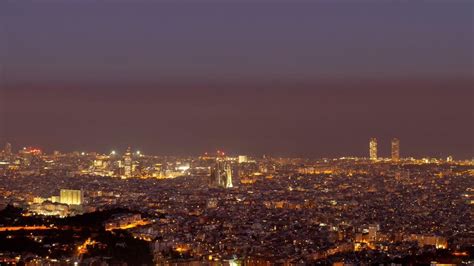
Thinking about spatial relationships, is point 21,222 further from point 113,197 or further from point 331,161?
point 331,161

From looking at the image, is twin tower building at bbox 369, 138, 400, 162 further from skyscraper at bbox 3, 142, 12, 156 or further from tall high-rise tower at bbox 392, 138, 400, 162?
skyscraper at bbox 3, 142, 12, 156

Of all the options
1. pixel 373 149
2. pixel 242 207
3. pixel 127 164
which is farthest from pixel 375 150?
pixel 242 207

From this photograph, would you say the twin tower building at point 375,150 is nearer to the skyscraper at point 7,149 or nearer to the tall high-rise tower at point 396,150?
the tall high-rise tower at point 396,150

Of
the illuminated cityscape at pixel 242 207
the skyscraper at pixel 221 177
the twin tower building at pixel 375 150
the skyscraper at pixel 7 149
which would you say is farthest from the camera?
the twin tower building at pixel 375 150

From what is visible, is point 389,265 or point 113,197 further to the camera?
point 113,197

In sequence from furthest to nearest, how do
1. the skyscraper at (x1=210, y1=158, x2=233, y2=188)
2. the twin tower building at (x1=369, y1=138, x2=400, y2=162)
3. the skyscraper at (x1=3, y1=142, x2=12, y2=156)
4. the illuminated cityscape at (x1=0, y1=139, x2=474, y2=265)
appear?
the twin tower building at (x1=369, y1=138, x2=400, y2=162), the skyscraper at (x1=3, y1=142, x2=12, y2=156), the skyscraper at (x1=210, y1=158, x2=233, y2=188), the illuminated cityscape at (x1=0, y1=139, x2=474, y2=265)

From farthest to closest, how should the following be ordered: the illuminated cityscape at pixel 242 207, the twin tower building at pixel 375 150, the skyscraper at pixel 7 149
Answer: the twin tower building at pixel 375 150, the skyscraper at pixel 7 149, the illuminated cityscape at pixel 242 207

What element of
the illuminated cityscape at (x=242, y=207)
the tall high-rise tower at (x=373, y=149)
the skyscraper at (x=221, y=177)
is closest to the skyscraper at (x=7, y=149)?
the illuminated cityscape at (x=242, y=207)

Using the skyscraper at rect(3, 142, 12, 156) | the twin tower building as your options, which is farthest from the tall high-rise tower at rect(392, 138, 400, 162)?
the skyscraper at rect(3, 142, 12, 156)

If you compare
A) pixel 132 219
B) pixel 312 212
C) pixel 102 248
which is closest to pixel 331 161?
pixel 312 212

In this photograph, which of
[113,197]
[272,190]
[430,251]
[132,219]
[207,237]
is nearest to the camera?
[430,251]

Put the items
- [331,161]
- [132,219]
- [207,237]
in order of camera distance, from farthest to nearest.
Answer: [331,161]
[132,219]
[207,237]
